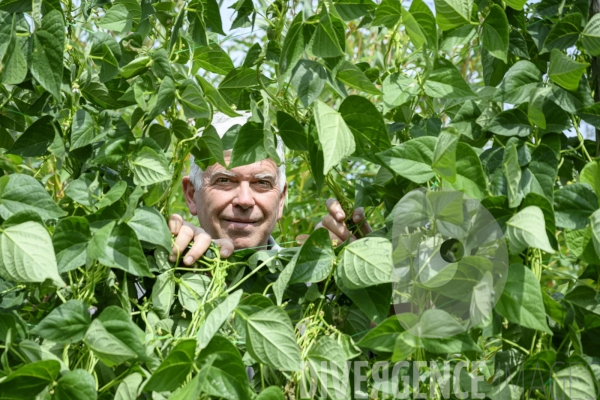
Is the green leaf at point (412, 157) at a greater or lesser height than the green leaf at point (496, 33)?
lesser

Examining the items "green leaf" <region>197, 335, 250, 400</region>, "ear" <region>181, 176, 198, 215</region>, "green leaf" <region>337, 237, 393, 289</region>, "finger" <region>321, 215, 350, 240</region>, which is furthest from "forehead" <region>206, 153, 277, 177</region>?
"green leaf" <region>197, 335, 250, 400</region>

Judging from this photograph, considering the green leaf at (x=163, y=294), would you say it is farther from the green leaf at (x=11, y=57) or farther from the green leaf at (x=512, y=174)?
the green leaf at (x=512, y=174)

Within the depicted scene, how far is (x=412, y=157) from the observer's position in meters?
0.80

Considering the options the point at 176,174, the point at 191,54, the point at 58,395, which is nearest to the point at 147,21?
the point at 191,54

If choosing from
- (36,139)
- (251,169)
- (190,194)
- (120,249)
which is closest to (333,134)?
(120,249)

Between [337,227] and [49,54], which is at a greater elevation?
[49,54]

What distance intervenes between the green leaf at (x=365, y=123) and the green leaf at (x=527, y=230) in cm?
17

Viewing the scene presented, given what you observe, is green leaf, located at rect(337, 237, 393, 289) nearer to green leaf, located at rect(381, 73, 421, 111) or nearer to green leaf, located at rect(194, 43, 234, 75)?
green leaf, located at rect(381, 73, 421, 111)

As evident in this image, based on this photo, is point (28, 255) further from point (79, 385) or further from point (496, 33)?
point (496, 33)

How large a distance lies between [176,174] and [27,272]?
0.32 metres

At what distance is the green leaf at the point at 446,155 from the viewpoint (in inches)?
28.5

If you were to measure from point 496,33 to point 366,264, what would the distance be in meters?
0.32

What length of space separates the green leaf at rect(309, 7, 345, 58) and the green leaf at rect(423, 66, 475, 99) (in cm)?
16

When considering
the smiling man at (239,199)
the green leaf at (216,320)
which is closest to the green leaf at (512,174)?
the green leaf at (216,320)
